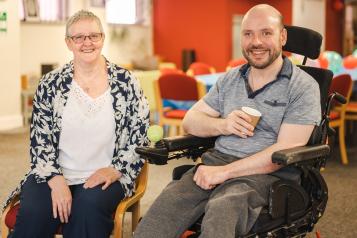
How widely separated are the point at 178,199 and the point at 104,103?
1.61 ft

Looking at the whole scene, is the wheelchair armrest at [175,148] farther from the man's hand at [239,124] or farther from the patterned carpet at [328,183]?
the patterned carpet at [328,183]

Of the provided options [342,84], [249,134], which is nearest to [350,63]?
[342,84]

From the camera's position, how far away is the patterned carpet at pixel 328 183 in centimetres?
315

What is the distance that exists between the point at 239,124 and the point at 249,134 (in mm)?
54

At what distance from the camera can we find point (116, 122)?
2.16m

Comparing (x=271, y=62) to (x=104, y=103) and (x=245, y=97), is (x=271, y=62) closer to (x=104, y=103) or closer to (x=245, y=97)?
(x=245, y=97)

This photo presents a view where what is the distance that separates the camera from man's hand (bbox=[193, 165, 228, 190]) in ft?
6.57

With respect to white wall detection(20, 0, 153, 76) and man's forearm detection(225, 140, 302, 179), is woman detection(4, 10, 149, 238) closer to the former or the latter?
man's forearm detection(225, 140, 302, 179)

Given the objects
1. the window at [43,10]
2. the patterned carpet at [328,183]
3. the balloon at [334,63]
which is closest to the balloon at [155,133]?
the patterned carpet at [328,183]

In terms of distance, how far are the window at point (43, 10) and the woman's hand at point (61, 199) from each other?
6189 millimetres

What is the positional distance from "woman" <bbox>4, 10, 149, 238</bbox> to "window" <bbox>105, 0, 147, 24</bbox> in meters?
7.47

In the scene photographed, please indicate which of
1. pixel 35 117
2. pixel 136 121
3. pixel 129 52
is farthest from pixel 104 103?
pixel 129 52

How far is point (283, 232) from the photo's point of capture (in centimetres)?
192

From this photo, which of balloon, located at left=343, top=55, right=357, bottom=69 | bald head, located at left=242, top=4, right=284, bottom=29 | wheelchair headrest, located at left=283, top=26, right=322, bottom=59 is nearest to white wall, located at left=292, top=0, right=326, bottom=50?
balloon, located at left=343, top=55, right=357, bottom=69
